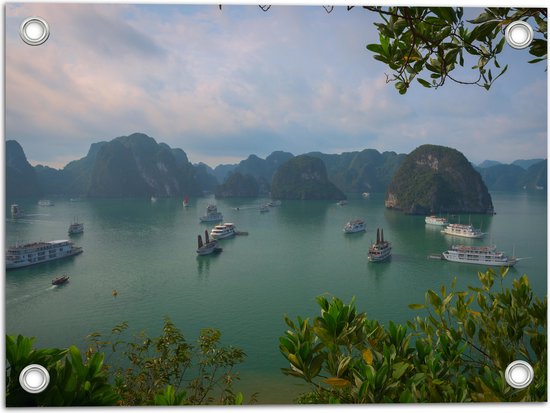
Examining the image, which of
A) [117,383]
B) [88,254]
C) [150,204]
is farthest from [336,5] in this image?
[150,204]

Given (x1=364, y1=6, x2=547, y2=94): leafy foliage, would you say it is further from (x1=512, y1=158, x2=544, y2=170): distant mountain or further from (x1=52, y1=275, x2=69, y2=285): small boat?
(x1=52, y1=275, x2=69, y2=285): small boat

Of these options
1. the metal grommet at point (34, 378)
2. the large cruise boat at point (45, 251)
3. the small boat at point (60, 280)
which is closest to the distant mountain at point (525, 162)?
the metal grommet at point (34, 378)

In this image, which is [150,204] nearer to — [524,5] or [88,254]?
[88,254]

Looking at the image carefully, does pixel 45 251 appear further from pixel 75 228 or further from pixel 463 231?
pixel 463 231

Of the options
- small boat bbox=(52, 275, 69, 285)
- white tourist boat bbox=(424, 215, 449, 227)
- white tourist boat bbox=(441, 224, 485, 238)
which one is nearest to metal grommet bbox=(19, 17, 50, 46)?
small boat bbox=(52, 275, 69, 285)

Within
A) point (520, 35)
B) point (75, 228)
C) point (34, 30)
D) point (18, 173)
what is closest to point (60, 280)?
point (75, 228)

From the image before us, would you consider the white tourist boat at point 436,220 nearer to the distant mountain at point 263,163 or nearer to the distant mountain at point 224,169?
the distant mountain at point 263,163
